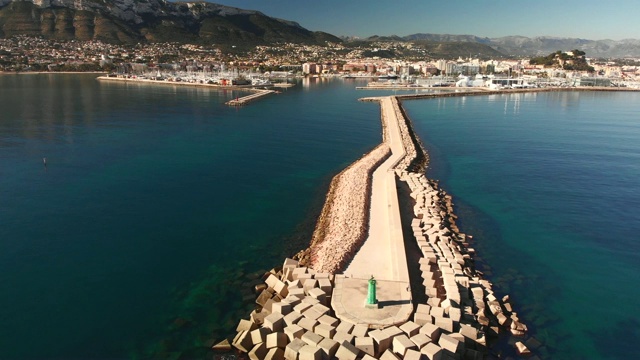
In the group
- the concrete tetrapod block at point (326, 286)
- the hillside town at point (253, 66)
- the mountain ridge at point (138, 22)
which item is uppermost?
the mountain ridge at point (138, 22)

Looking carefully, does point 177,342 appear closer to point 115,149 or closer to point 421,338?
point 421,338

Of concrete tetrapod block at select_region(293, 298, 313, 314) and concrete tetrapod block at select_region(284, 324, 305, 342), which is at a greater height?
concrete tetrapod block at select_region(293, 298, 313, 314)

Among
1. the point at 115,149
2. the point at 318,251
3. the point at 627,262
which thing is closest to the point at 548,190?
the point at 627,262

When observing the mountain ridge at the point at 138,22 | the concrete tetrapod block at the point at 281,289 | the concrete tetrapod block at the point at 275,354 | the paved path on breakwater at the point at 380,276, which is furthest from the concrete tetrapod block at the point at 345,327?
the mountain ridge at the point at 138,22

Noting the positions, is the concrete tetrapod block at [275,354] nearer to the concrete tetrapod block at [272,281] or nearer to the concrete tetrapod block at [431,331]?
the concrete tetrapod block at [272,281]

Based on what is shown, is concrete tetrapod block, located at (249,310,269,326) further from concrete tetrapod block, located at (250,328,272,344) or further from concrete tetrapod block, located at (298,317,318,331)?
concrete tetrapod block, located at (298,317,318,331)

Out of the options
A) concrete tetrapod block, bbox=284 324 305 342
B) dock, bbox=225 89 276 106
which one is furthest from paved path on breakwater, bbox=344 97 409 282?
dock, bbox=225 89 276 106

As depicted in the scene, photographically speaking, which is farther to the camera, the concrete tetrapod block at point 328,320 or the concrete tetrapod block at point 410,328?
the concrete tetrapod block at point 328,320
